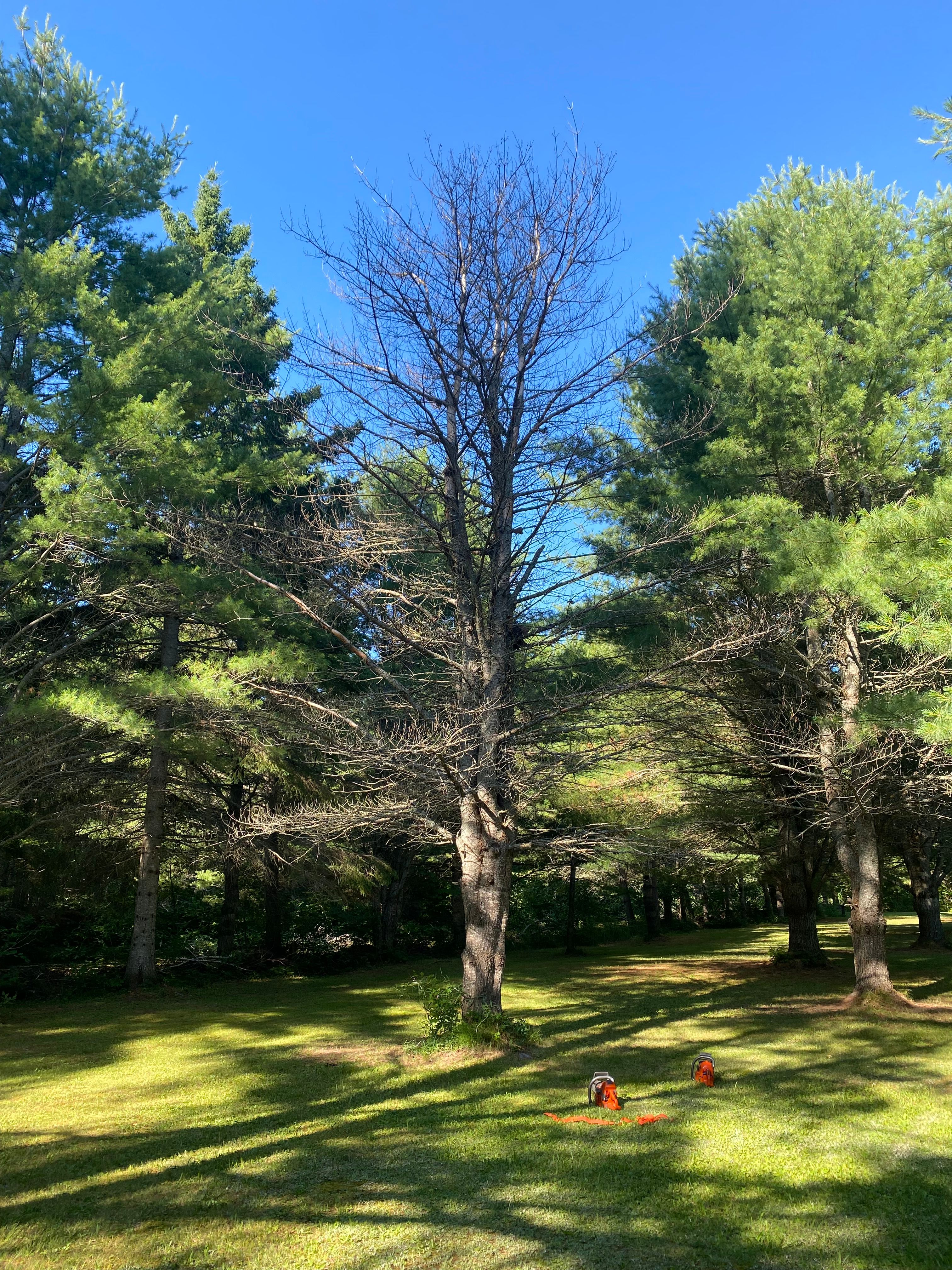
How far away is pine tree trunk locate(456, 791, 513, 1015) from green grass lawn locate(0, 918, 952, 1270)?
0.66 meters

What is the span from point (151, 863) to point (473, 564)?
28.3ft

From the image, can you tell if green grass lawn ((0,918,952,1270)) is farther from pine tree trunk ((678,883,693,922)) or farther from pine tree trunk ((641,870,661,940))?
pine tree trunk ((678,883,693,922))

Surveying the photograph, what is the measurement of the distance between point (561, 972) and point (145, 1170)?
42.8 ft

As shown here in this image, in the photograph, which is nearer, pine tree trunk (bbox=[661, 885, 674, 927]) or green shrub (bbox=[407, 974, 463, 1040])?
green shrub (bbox=[407, 974, 463, 1040])

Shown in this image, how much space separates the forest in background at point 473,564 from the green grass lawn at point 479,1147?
1.74 m

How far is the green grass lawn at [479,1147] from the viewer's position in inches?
161

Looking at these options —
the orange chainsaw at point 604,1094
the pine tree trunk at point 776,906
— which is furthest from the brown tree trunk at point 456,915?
the pine tree trunk at point 776,906

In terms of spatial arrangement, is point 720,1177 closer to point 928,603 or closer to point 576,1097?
point 576,1097

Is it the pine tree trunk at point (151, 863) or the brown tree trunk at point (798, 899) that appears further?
the brown tree trunk at point (798, 899)

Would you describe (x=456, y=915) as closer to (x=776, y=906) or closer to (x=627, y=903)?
(x=627, y=903)

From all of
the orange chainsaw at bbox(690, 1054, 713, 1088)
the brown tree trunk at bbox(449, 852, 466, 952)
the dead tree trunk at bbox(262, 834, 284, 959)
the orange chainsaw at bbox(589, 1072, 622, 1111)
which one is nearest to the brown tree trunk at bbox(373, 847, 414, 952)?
the brown tree trunk at bbox(449, 852, 466, 952)

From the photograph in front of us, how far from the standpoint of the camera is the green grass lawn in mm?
4098

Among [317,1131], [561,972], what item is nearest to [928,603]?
[317,1131]

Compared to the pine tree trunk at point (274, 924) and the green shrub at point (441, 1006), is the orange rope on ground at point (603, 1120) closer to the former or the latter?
the green shrub at point (441, 1006)
